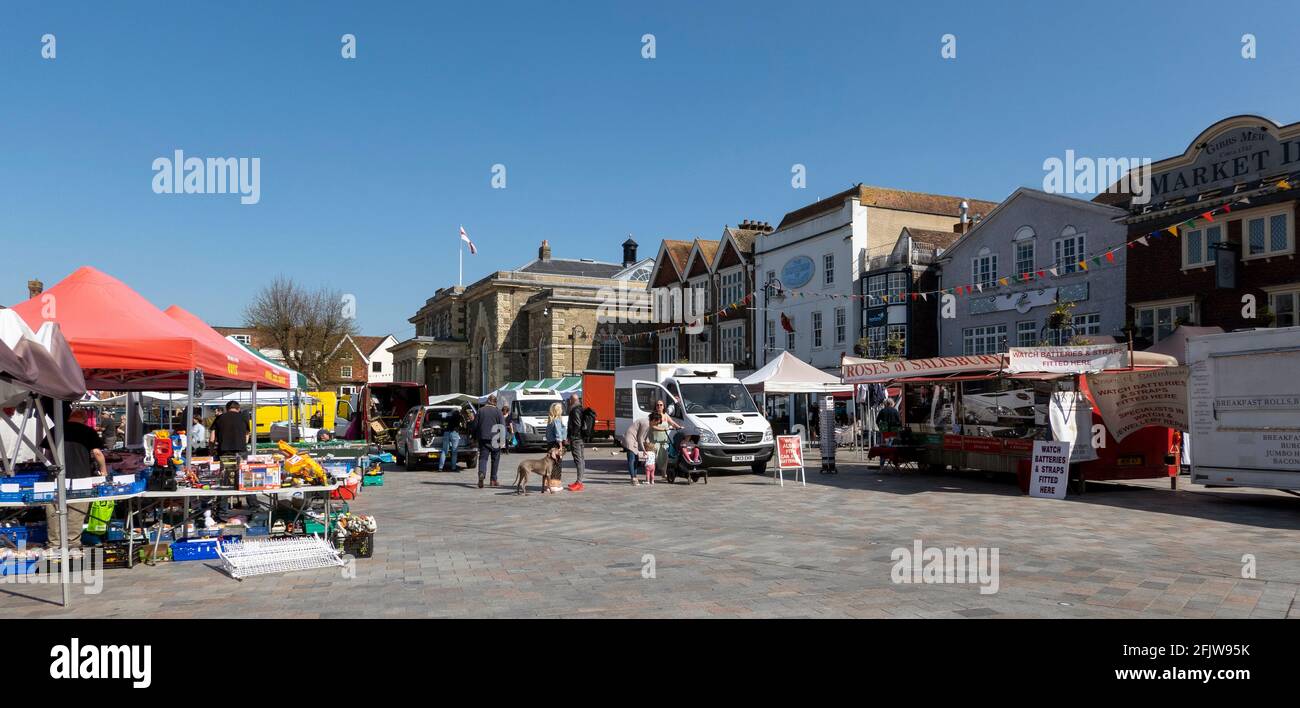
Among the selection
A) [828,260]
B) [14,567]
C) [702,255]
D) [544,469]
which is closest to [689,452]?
[544,469]

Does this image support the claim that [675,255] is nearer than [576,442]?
No

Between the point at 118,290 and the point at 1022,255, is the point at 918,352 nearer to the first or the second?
the point at 1022,255

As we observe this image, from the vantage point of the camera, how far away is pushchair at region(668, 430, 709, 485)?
17.9m

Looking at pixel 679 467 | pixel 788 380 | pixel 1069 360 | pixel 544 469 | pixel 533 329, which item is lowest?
pixel 679 467

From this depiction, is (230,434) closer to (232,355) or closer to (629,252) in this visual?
(232,355)

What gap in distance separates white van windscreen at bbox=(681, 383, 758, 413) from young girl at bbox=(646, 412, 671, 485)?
51.4 inches

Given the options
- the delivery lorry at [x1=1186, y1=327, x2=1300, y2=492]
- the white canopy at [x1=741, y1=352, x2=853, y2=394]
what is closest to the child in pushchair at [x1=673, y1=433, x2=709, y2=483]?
the white canopy at [x1=741, y1=352, x2=853, y2=394]

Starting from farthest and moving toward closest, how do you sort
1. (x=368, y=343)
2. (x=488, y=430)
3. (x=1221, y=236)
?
(x=368, y=343)
(x=1221, y=236)
(x=488, y=430)

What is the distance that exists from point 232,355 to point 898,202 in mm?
32834

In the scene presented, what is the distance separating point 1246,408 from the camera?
13.0 m
